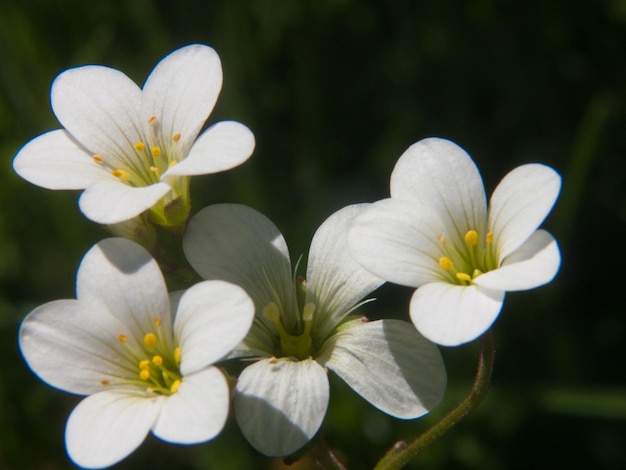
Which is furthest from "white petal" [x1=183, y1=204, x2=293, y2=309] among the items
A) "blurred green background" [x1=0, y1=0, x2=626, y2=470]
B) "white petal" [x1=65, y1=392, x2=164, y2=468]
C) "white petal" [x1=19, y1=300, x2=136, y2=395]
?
"blurred green background" [x1=0, y1=0, x2=626, y2=470]

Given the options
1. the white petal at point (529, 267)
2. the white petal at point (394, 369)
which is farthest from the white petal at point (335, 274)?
the white petal at point (529, 267)

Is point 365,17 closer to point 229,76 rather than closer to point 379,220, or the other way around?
point 229,76

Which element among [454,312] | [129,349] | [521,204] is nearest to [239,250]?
[129,349]

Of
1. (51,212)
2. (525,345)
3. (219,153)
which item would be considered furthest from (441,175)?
(51,212)

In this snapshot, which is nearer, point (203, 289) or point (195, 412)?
point (195, 412)

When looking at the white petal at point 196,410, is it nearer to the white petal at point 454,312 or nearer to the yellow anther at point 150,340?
the yellow anther at point 150,340

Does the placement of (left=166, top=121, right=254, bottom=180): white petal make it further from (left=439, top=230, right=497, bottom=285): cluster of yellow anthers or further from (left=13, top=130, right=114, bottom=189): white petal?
(left=439, top=230, right=497, bottom=285): cluster of yellow anthers
